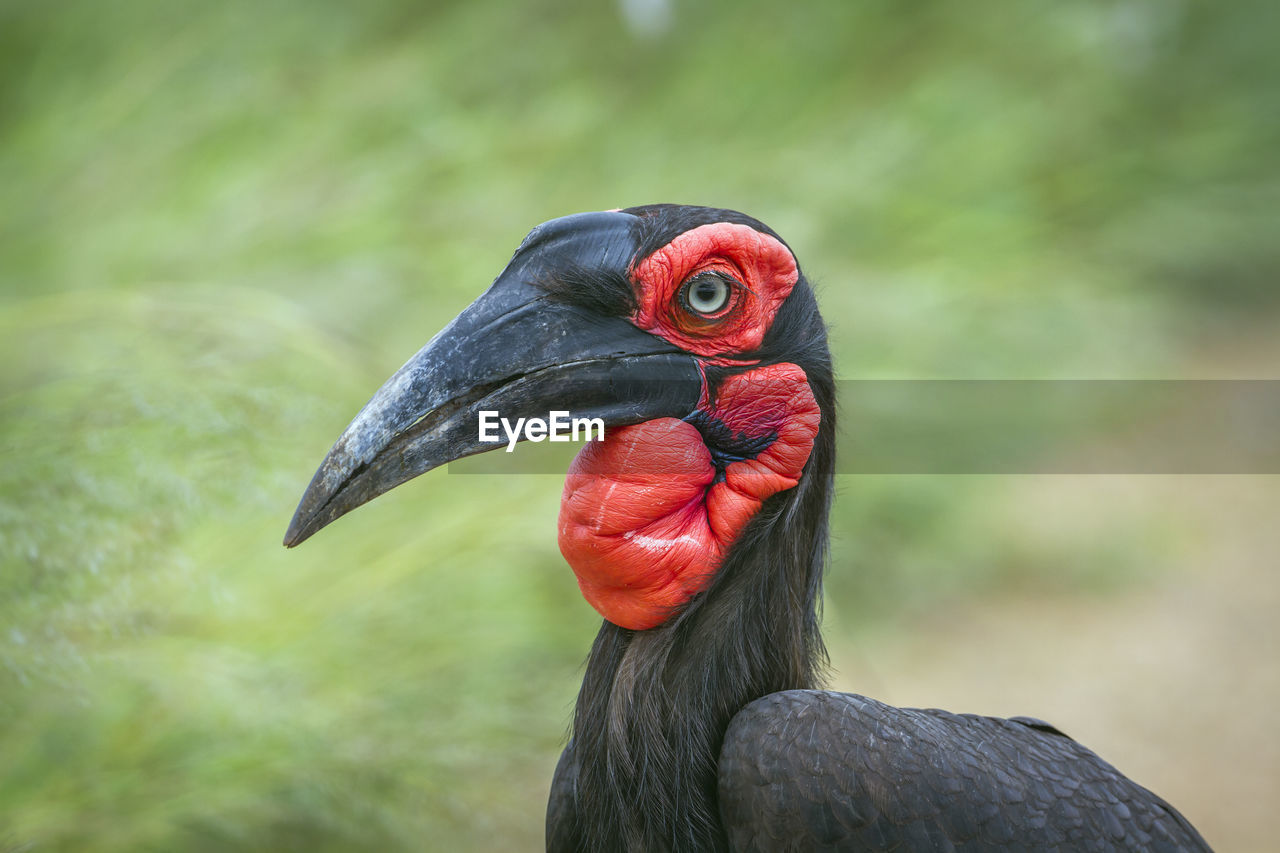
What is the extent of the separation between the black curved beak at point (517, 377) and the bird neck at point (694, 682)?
1.13 ft

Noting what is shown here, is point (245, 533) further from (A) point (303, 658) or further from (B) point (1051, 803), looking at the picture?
(B) point (1051, 803)

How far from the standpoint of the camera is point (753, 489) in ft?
7.20

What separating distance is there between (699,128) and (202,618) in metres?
4.61

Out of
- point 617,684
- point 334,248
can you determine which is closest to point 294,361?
point 334,248

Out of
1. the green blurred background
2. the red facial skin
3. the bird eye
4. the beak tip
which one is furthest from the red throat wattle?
the green blurred background

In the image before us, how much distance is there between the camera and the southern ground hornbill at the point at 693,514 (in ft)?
6.55

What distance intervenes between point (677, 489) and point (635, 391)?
21cm

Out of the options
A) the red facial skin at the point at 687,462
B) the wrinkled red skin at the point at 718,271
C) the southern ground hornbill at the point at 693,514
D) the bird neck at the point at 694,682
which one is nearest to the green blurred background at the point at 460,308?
the bird neck at the point at 694,682

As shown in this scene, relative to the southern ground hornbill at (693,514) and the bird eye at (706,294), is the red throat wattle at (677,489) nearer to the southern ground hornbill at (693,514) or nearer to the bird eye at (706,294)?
the southern ground hornbill at (693,514)

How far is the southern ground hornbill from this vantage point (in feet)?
6.55

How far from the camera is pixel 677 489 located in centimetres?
216

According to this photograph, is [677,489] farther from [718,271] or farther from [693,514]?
[718,271]

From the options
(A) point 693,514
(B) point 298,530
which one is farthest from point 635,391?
(B) point 298,530

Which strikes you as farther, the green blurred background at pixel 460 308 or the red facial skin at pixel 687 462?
the green blurred background at pixel 460 308
